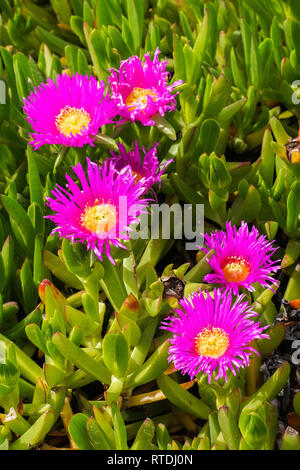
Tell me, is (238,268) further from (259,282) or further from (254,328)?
(254,328)

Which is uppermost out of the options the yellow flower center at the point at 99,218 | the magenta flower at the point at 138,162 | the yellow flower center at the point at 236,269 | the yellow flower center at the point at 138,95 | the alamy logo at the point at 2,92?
the alamy logo at the point at 2,92

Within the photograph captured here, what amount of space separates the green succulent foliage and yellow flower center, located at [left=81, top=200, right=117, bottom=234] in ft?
0.15

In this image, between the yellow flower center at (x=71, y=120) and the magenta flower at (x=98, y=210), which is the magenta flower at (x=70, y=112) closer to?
the yellow flower center at (x=71, y=120)

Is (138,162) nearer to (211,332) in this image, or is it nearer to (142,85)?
(142,85)

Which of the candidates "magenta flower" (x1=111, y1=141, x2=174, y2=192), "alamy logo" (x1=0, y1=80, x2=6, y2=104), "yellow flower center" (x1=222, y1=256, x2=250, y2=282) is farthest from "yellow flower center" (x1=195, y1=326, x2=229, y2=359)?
"alamy logo" (x1=0, y1=80, x2=6, y2=104)

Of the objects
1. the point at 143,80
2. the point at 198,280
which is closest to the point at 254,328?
the point at 198,280

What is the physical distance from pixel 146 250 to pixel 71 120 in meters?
0.28

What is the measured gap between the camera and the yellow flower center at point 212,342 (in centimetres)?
95

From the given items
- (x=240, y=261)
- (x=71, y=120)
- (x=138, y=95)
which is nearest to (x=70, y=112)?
(x=71, y=120)

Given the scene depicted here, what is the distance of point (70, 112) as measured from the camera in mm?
1173

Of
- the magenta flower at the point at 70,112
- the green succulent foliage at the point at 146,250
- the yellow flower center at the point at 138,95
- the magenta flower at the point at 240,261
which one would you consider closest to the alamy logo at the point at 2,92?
the green succulent foliage at the point at 146,250

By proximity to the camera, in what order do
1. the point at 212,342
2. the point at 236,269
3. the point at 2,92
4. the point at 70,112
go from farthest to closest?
the point at 2,92
the point at 70,112
the point at 236,269
the point at 212,342

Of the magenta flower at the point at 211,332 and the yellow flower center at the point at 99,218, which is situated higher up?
the yellow flower center at the point at 99,218

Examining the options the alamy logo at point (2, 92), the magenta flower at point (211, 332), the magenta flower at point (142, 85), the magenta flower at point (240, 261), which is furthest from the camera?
the alamy logo at point (2, 92)
